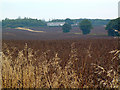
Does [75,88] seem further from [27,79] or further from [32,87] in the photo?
[27,79]

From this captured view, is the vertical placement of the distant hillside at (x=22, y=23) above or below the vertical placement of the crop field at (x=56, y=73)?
above

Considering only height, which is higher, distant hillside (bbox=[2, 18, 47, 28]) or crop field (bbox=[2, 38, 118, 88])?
distant hillside (bbox=[2, 18, 47, 28])

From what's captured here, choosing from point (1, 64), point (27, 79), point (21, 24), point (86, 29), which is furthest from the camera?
point (21, 24)

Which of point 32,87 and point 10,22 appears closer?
point 32,87

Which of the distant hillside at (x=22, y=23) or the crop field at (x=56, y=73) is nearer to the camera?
the crop field at (x=56, y=73)

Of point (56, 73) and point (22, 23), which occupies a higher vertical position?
point (22, 23)

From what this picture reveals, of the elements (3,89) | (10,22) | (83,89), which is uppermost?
(10,22)

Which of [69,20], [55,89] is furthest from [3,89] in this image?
[69,20]

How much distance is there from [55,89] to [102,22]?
101m

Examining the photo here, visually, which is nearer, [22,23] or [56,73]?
[56,73]

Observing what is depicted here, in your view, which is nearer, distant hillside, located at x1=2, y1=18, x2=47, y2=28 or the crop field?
the crop field

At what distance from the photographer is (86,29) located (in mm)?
54188

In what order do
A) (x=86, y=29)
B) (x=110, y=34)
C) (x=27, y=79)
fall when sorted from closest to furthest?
(x=27, y=79)
(x=110, y=34)
(x=86, y=29)

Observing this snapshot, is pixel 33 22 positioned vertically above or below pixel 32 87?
above
